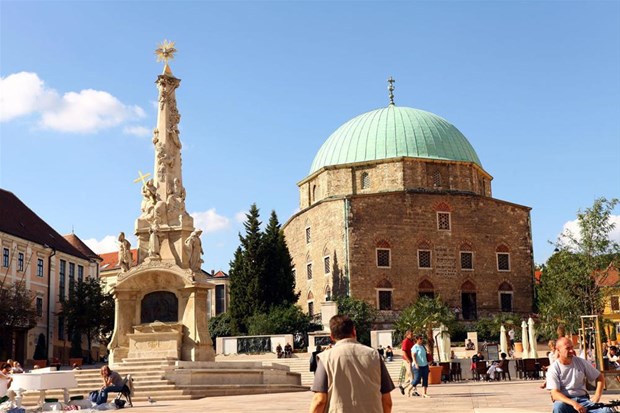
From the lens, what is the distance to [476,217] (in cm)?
5619

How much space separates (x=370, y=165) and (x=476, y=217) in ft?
25.5

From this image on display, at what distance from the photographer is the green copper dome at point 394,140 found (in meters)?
56.8

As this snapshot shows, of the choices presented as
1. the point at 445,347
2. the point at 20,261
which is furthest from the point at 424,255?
the point at 20,261

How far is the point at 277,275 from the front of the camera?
51.5 m

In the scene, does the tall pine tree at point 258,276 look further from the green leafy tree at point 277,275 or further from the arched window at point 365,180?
the arched window at point 365,180

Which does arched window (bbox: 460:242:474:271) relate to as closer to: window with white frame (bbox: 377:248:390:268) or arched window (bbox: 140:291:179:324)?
window with white frame (bbox: 377:248:390:268)

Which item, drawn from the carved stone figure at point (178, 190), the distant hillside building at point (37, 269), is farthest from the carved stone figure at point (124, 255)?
the distant hillside building at point (37, 269)

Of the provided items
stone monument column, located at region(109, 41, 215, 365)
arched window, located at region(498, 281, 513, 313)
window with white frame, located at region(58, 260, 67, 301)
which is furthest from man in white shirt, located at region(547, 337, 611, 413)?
arched window, located at region(498, 281, 513, 313)

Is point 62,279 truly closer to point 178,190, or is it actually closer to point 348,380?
point 178,190

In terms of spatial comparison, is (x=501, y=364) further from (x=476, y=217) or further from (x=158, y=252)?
(x=476, y=217)

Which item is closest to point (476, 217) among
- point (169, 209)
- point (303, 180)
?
point (303, 180)

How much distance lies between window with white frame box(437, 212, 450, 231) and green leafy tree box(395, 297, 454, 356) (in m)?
5.24

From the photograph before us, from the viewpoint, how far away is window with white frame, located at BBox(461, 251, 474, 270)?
55.2 meters

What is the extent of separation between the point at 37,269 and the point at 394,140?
24116mm
